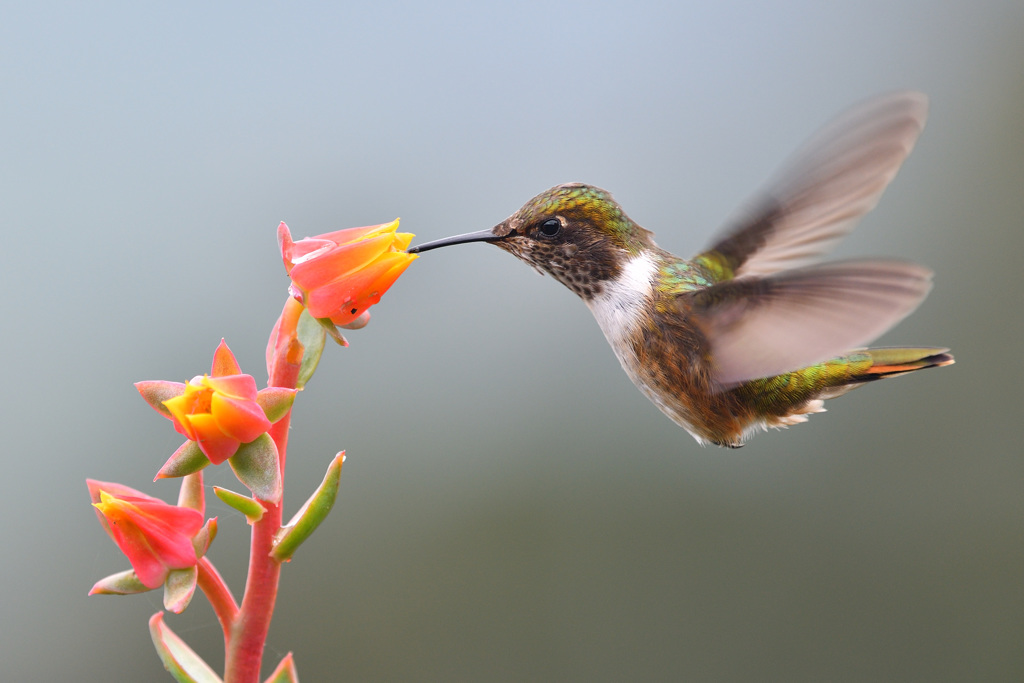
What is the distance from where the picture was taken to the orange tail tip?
4.31ft

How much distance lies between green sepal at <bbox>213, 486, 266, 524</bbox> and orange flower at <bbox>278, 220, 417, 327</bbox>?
21cm

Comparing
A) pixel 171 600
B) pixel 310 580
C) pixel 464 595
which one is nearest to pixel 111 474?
pixel 310 580

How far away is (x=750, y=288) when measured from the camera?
1.17 metres

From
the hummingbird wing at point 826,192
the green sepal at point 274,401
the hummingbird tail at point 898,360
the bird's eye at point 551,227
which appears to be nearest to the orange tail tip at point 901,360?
the hummingbird tail at point 898,360

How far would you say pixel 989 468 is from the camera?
11.6 ft

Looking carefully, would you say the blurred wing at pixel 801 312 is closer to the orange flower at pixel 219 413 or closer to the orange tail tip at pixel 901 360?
the orange tail tip at pixel 901 360

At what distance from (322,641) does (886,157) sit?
2.43 m

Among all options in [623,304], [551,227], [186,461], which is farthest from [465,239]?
[186,461]

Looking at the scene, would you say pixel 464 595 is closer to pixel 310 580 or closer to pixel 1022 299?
pixel 310 580

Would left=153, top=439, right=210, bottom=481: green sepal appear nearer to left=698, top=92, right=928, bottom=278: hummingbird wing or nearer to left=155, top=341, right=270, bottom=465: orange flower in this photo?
left=155, top=341, right=270, bottom=465: orange flower

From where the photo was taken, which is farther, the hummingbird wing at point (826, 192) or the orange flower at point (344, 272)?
the hummingbird wing at point (826, 192)

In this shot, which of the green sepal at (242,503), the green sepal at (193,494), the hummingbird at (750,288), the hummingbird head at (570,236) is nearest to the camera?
the green sepal at (242,503)

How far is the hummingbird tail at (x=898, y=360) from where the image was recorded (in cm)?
132

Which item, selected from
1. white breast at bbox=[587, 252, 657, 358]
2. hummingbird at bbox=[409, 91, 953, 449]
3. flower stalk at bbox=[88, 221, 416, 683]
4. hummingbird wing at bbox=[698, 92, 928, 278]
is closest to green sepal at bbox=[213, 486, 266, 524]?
flower stalk at bbox=[88, 221, 416, 683]
